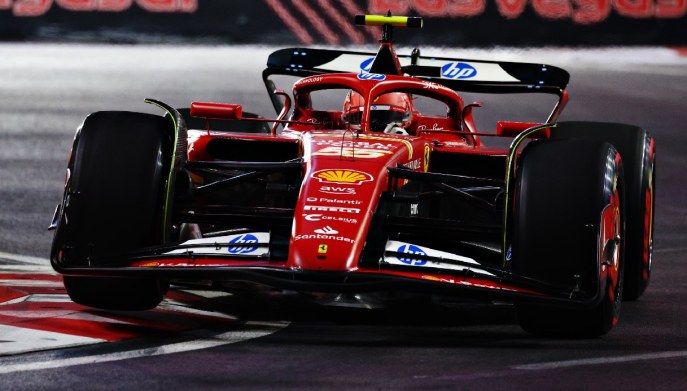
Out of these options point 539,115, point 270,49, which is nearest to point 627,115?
point 539,115

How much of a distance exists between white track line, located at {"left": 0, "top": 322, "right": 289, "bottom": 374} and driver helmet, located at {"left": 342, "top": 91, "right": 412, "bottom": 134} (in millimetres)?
2402

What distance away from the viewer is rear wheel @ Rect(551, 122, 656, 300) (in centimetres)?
878

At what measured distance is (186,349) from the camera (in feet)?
21.5

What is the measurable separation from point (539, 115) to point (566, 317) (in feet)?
35.6

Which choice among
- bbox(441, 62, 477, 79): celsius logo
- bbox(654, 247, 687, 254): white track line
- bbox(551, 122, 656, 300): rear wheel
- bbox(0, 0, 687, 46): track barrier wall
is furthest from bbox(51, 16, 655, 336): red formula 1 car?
bbox(0, 0, 687, 46): track barrier wall

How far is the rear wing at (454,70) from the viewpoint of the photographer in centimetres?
1030

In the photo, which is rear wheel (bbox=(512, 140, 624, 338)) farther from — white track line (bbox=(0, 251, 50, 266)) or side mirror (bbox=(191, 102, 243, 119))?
white track line (bbox=(0, 251, 50, 266))

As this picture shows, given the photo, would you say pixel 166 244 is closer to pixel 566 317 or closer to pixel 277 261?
pixel 277 261

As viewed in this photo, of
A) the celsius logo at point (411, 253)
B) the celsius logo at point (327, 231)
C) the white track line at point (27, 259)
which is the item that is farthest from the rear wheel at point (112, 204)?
the white track line at point (27, 259)

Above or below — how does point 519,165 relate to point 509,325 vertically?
above

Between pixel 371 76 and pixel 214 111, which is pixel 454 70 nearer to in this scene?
pixel 371 76

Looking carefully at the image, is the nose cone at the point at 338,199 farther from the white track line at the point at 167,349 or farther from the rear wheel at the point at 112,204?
the rear wheel at the point at 112,204

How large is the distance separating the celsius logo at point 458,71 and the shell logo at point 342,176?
3.41 m

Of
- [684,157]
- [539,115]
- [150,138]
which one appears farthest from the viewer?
[539,115]
